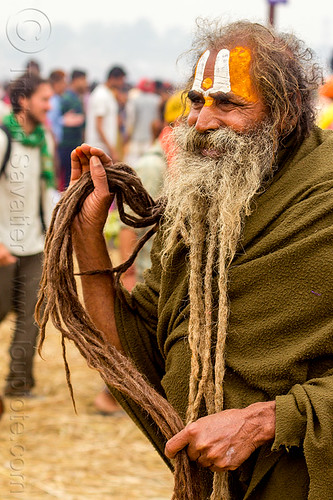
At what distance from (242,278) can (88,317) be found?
1.77 ft

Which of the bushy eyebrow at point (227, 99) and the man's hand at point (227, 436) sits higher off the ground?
the bushy eyebrow at point (227, 99)

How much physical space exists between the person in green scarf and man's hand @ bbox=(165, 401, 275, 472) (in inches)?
116

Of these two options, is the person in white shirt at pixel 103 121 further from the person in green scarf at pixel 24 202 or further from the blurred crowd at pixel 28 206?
the person in green scarf at pixel 24 202

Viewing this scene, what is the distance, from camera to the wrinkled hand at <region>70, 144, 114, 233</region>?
2.45 meters

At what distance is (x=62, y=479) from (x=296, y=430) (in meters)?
2.55

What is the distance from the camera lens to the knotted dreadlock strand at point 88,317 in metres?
2.21

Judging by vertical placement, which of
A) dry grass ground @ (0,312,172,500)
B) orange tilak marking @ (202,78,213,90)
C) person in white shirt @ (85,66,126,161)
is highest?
orange tilak marking @ (202,78,213,90)

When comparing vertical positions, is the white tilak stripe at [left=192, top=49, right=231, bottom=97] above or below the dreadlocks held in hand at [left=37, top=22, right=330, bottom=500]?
above

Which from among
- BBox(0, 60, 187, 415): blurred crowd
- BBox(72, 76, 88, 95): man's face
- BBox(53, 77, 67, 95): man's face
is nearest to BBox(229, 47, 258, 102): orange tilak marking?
BBox(0, 60, 187, 415): blurred crowd

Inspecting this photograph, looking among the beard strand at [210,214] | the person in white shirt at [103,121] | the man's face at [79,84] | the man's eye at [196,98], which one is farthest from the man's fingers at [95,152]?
the man's face at [79,84]

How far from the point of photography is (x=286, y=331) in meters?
2.19

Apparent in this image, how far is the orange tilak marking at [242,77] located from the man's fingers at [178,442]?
1067 millimetres

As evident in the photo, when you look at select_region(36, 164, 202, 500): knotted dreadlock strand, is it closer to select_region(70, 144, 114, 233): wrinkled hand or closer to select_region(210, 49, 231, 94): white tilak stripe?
select_region(70, 144, 114, 233): wrinkled hand

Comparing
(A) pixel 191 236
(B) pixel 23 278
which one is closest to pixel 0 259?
(B) pixel 23 278
